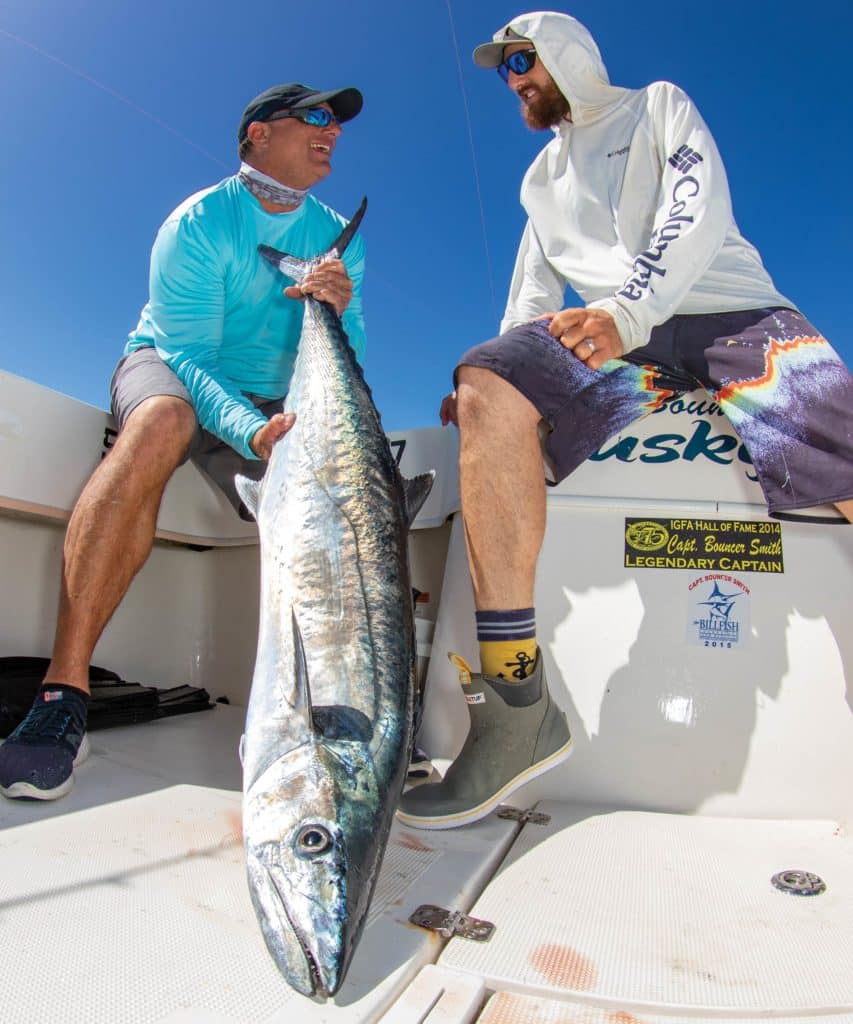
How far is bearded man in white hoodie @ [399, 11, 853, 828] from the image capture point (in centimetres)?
162

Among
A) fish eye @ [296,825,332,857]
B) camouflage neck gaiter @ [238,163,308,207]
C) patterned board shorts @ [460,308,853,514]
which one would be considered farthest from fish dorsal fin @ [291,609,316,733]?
camouflage neck gaiter @ [238,163,308,207]

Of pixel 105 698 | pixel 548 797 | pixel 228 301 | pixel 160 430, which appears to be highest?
pixel 228 301

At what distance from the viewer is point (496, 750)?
62.6 inches

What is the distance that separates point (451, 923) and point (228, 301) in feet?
6.91

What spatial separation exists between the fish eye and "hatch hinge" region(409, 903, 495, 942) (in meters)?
0.21

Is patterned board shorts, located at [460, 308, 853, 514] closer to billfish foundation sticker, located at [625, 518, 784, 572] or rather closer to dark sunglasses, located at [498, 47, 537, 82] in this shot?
billfish foundation sticker, located at [625, 518, 784, 572]

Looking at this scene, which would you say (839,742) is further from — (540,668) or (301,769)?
(301,769)

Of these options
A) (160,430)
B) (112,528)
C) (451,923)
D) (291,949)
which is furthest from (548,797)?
(160,430)

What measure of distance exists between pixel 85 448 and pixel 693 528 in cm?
202

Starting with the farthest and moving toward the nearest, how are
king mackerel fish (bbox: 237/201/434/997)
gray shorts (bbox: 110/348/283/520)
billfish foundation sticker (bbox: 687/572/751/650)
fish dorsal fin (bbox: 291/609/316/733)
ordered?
gray shorts (bbox: 110/348/283/520), billfish foundation sticker (bbox: 687/572/751/650), fish dorsal fin (bbox: 291/609/316/733), king mackerel fish (bbox: 237/201/434/997)

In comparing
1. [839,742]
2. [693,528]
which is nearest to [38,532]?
[693,528]

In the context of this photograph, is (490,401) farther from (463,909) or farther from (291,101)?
(291,101)

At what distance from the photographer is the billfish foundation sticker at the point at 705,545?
77.4 inches

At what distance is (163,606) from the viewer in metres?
2.91
